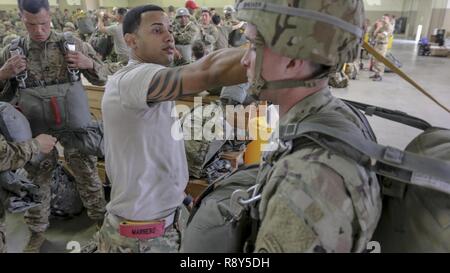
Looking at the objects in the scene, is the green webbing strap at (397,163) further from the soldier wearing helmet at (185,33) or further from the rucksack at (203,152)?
the soldier wearing helmet at (185,33)

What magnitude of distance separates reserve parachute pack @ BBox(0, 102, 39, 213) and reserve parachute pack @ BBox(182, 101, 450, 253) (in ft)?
6.14

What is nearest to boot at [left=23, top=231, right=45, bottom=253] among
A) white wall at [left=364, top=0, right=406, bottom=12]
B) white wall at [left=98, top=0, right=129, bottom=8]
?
white wall at [left=98, top=0, right=129, bottom=8]

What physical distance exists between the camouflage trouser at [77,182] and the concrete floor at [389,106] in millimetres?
233

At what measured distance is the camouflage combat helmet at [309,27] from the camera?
3.48ft

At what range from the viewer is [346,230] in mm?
900

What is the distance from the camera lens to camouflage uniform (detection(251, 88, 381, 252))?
34.6 inches

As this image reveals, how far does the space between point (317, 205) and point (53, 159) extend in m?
3.23

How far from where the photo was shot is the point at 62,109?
10.7 ft

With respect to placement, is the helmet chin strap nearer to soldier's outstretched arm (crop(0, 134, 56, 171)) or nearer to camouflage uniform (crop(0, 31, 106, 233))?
soldier's outstretched arm (crop(0, 134, 56, 171))

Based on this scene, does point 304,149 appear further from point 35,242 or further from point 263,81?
point 35,242

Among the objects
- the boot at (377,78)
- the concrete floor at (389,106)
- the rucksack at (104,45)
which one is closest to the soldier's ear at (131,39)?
the concrete floor at (389,106)

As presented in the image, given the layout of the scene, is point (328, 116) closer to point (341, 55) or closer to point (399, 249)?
point (341, 55)

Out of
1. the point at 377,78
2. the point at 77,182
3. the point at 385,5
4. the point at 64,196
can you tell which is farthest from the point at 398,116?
the point at 385,5
